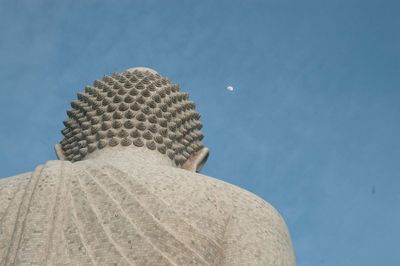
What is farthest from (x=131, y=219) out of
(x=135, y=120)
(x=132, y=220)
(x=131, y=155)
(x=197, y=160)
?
(x=197, y=160)

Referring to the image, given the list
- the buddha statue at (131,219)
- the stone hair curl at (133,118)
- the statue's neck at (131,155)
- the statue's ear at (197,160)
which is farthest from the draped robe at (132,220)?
the statue's ear at (197,160)

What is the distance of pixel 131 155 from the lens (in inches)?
348

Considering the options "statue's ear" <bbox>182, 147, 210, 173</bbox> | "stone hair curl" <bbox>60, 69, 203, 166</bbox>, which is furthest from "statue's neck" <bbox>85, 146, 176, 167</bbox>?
"statue's ear" <bbox>182, 147, 210, 173</bbox>

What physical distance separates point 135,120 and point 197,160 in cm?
104

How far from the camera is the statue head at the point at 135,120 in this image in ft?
30.2

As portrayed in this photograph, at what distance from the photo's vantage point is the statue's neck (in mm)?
8695

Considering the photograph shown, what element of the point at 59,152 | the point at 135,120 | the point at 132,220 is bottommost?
the point at 132,220

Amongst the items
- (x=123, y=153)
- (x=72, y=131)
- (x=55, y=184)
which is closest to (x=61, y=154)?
(x=72, y=131)

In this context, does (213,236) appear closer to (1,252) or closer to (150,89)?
(1,252)

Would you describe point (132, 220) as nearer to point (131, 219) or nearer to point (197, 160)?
point (131, 219)

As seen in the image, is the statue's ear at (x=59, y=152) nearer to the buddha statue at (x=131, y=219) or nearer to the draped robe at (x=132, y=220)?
the buddha statue at (x=131, y=219)

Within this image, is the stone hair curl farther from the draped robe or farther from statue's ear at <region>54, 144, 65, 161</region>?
the draped robe

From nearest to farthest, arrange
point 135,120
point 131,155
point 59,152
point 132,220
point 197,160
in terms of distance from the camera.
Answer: point 132,220 < point 131,155 < point 135,120 < point 59,152 < point 197,160

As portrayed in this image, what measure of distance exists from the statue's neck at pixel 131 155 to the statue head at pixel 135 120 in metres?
0.07
